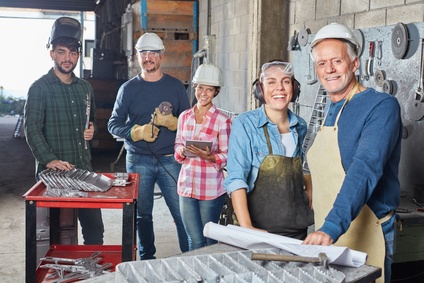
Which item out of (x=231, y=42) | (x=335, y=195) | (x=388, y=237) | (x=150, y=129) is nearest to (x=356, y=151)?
(x=335, y=195)

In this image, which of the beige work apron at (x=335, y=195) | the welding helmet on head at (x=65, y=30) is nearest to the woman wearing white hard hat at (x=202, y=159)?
the welding helmet on head at (x=65, y=30)

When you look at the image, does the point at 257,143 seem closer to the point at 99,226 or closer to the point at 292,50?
the point at 99,226

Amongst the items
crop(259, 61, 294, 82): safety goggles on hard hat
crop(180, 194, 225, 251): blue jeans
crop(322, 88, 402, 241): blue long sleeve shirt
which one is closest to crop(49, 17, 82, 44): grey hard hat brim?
crop(180, 194, 225, 251): blue jeans

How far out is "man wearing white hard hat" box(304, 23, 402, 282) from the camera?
84.8 inches

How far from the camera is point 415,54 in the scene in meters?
3.61

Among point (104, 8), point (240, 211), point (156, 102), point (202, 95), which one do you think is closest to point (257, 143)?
point (240, 211)

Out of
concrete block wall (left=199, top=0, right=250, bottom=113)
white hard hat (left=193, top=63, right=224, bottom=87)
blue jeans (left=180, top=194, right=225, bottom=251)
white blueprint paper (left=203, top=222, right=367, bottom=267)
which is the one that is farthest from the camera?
concrete block wall (left=199, top=0, right=250, bottom=113)

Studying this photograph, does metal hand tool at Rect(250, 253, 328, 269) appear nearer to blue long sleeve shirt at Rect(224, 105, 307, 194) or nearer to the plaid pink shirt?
blue long sleeve shirt at Rect(224, 105, 307, 194)

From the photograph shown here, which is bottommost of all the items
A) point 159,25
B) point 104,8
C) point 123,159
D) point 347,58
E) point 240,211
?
point 123,159

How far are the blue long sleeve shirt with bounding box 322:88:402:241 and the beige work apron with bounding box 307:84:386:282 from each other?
0.13 ft

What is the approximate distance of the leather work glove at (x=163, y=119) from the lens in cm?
418

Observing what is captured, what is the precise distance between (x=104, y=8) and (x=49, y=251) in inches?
482

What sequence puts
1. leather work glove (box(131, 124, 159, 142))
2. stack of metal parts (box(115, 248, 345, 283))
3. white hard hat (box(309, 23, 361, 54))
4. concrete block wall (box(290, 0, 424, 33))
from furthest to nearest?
leather work glove (box(131, 124, 159, 142)) < concrete block wall (box(290, 0, 424, 33)) < white hard hat (box(309, 23, 361, 54)) < stack of metal parts (box(115, 248, 345, 283))

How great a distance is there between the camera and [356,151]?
7.39 ft
